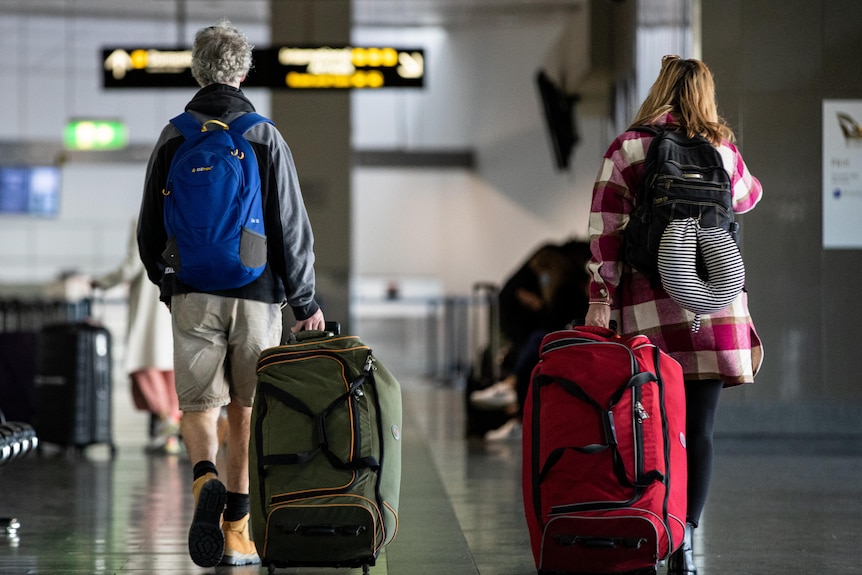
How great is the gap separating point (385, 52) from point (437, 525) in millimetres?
5216

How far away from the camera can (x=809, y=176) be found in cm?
670

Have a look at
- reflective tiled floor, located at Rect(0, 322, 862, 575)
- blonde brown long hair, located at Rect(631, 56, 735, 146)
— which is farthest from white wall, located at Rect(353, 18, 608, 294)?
blonde brown long hair, located at Rect(631, 56, 735, 146)

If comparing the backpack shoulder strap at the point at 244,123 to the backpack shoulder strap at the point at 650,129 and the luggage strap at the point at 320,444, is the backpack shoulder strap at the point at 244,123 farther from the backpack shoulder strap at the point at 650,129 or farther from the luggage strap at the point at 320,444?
the backpack shoulder strap at the point at 650,129

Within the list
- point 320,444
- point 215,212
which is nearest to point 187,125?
point 215,212

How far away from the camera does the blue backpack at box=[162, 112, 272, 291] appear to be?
10.0 feet

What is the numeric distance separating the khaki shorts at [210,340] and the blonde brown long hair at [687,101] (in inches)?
48.1

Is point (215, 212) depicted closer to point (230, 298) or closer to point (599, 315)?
point (230, 298)

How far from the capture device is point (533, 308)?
24.4 feet

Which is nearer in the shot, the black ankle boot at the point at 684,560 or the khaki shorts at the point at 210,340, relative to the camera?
the black ankle boot at the point at 684,560

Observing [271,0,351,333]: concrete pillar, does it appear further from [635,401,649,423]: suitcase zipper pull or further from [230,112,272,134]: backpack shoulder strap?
[635,401,649,423]: suitcase zipper pull

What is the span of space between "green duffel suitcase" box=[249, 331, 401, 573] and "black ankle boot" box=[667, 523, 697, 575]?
2.49 ft

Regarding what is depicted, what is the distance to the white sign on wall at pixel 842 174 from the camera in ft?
22.0

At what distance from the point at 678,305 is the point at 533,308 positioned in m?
4.37

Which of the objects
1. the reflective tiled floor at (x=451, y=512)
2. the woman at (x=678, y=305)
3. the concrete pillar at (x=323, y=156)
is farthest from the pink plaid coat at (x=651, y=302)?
the concrete pillar at (x=323, y=156)
